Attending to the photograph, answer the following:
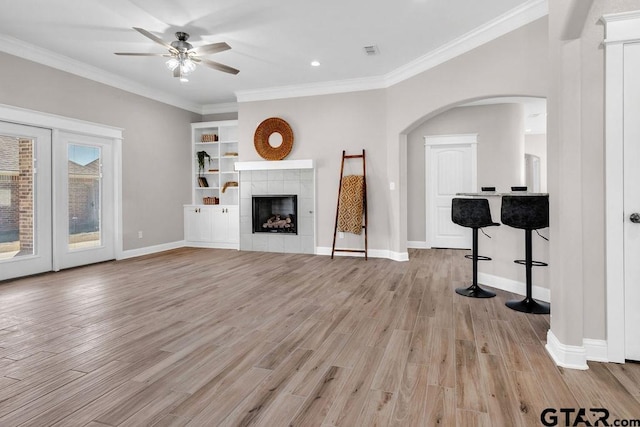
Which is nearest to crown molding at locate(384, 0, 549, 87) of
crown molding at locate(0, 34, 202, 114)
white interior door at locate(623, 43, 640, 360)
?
white interior door at locate(623, 43, 640, 360)

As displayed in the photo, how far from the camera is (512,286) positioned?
384 cm

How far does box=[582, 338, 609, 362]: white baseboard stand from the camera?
88.1 inches

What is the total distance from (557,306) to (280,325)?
80.4 inches

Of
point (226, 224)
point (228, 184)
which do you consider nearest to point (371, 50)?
point (228, 184)

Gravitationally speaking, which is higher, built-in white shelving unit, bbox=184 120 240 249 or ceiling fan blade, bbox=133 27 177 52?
ceiling fan blade, bbox=133 27 177 52

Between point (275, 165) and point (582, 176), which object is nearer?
point (582, 176)

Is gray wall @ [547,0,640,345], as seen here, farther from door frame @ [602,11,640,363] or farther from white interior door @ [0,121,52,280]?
white interior door @ [0,121,52,280]

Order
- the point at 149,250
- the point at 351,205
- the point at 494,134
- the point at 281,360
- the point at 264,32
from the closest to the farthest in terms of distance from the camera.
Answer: the point at 281,360 → the point at 264,32 → the point at 351,205 → the point at 149,250 → the point at 494,134

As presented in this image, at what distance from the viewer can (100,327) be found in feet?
9.61

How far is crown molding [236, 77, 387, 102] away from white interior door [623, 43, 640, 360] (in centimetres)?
419

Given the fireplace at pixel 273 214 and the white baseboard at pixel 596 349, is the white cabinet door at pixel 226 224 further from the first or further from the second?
the white baseboard at pixel 596 349

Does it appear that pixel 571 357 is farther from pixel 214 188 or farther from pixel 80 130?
pixel 214 188

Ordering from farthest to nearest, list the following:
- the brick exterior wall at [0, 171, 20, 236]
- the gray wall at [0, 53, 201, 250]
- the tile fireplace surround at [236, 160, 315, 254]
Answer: the tile fireplace surround at [236, 160, 315, 254] < the gray wall at [0, 53, 201, 250] < the brick exterior wall at [0, 171, 20, 236]

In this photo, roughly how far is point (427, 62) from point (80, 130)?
539cm
